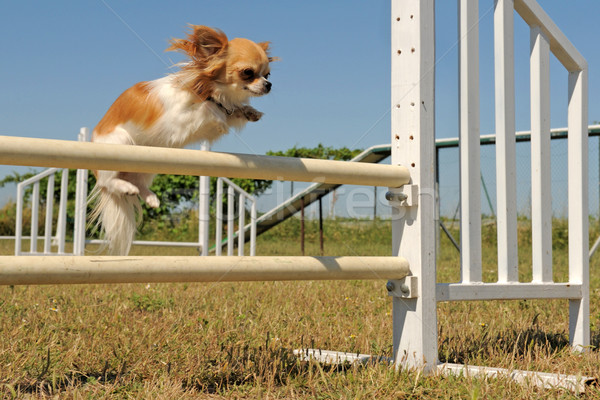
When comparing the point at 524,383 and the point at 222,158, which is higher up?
the point at 222,158

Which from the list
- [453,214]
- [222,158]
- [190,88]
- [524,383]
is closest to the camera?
[222,158]

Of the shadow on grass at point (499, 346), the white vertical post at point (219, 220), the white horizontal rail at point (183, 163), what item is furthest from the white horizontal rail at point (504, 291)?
the white vertical post at point (219, 220)

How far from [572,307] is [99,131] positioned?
2126 millimetres

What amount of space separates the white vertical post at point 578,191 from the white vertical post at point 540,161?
0.74ft

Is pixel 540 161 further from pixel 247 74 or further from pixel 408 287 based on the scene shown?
pixel 247 74

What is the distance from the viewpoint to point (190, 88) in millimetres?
2240

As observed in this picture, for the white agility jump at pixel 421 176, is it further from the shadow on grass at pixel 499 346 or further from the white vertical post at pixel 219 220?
the white vertical post at pixel 219 220

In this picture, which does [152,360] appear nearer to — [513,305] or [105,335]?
[105,335]

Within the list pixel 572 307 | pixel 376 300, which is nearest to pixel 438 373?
pixel 572 307

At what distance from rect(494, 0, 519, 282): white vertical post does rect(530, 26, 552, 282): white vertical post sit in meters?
0.19

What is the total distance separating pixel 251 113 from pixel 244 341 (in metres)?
0.94

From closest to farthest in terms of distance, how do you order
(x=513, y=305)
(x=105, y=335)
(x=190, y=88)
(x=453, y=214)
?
(x=190, y=88) < (x=105, y=335) < (x=513, y=305) < (x=453, y=214)

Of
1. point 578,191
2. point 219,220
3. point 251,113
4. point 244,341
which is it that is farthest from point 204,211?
point 578,191

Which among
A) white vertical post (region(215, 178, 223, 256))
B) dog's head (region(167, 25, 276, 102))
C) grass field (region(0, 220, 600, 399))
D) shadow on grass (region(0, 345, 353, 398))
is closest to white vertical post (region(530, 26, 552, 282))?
grass field (region(0, 220, 600, 399))
